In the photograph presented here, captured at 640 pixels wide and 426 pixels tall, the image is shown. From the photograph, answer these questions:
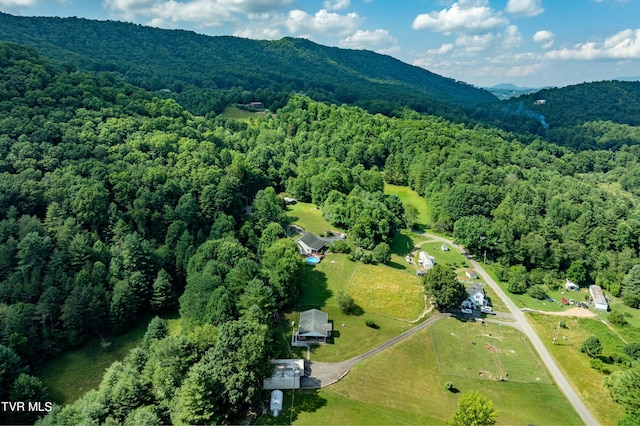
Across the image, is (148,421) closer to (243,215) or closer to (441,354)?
(441,354)

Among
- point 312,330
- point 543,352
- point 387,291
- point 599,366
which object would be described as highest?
point 312,330

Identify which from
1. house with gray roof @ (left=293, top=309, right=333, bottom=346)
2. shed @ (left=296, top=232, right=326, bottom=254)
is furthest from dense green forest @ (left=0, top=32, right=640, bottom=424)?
shed @ (left=296, top=232, right=326, bottom=254)

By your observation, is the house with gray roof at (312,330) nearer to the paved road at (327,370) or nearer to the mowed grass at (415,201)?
the paved road at (327,370)

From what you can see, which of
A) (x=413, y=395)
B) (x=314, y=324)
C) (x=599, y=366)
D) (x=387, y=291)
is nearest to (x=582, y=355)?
(x=599, y=366)

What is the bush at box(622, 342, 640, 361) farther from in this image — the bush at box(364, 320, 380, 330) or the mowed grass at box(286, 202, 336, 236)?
the mowed grass at box(286, 202, 336, 236)

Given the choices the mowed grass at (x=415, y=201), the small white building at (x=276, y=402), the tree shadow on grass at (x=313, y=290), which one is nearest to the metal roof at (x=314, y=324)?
the tree shadow on grass at (x=313, y=290)

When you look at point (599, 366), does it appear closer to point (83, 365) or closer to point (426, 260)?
point (426, 260)

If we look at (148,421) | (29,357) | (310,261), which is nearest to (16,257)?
(29,357)
